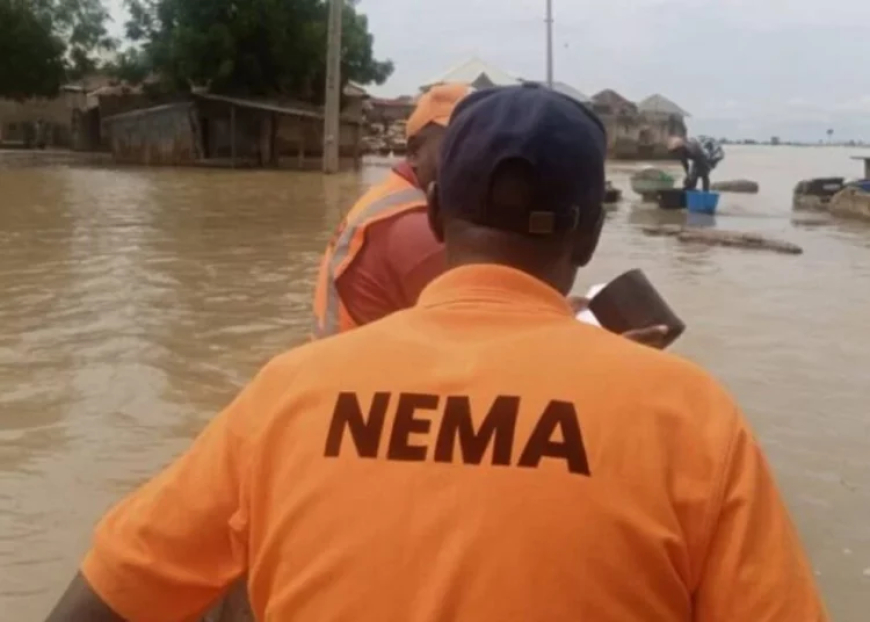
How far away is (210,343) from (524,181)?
911 cm

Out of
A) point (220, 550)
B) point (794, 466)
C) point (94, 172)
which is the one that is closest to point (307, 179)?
point (94, 172)

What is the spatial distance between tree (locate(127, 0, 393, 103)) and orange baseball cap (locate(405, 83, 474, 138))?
3600 centimetres

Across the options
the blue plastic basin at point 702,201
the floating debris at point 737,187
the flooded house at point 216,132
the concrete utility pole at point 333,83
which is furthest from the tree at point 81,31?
the blue plastic basin at point 702,201

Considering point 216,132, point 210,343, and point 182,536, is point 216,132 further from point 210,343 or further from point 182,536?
point 182,536

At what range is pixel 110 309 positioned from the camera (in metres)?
12.2

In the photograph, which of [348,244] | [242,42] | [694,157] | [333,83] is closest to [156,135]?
[242,42]

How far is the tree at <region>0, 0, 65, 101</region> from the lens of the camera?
44.5 m

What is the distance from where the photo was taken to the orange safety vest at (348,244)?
11.1 feet

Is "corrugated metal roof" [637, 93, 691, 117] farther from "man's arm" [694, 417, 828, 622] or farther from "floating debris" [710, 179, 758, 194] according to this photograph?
"man's arm" [694, 417, 828, 622]

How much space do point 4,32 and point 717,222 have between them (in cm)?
2887

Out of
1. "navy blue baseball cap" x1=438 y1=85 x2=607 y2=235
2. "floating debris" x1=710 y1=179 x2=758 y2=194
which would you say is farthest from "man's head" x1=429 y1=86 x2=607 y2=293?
"floating debris" x1=710 y1=179 x2=758 y2=194

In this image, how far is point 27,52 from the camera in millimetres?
44781

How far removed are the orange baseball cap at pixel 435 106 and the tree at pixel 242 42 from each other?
35997 mm

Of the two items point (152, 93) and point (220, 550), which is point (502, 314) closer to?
point (220, 550)
